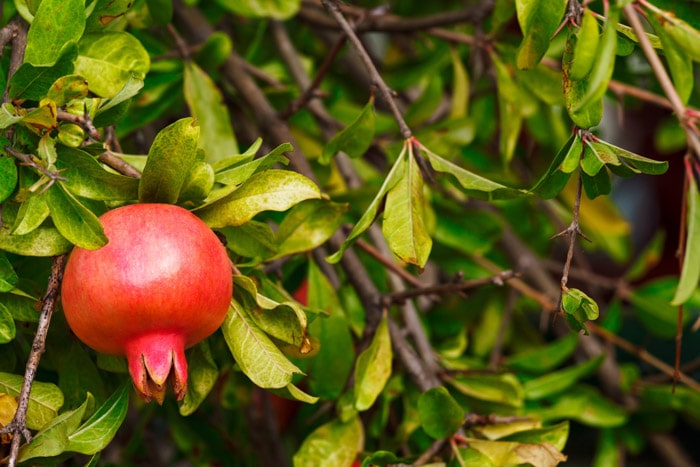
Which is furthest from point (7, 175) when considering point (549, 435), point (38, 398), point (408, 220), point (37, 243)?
point (549, 435)

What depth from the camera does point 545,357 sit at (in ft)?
3.68

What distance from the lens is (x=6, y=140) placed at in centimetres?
58

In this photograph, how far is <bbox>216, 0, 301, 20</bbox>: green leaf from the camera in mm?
956

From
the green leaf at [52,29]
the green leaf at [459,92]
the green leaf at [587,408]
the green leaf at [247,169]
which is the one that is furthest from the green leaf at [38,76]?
the green leaf at [587,408]

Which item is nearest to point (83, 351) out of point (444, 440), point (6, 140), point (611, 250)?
point (6, 140)

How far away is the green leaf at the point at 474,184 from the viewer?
0.64 metres

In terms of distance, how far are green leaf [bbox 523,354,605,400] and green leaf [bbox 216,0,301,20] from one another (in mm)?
518

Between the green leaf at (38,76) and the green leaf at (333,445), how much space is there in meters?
0.37

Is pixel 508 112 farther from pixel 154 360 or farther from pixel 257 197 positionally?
pixel 154 360

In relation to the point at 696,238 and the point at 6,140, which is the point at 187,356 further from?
the point at 696,238

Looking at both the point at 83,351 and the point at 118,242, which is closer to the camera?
the point at 118,242

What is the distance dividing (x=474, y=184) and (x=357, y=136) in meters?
0.14

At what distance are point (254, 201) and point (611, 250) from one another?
925 millimetres

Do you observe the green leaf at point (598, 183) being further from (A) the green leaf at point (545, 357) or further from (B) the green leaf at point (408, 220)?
(A) the green leaf at point (545, 357)
